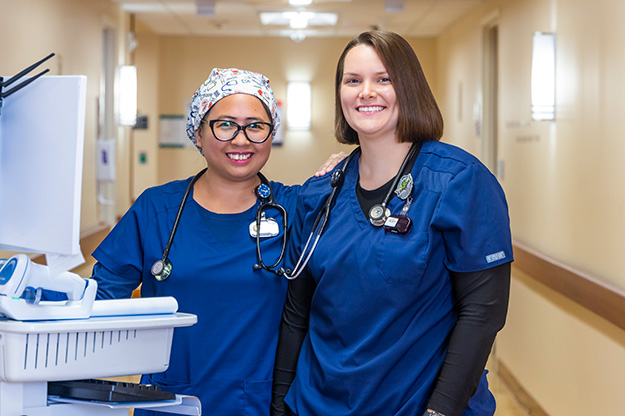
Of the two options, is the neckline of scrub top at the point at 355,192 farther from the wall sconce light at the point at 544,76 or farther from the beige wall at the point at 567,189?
the wall sconce light at the point at 544,76

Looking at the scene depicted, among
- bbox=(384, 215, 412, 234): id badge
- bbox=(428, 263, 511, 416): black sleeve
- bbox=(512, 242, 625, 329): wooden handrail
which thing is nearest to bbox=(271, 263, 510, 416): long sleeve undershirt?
bbox=(428, 263, 511, 416): black sleeve

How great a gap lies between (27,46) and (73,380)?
3.30m

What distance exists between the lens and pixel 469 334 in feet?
4.65

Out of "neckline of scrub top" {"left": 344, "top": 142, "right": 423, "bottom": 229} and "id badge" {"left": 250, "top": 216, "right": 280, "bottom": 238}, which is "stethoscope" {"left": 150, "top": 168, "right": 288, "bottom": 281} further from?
"neckline of scrub top" {"left": 344, "top": 142, "right": 423, "bottom": 229}

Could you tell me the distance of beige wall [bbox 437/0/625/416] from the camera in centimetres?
283

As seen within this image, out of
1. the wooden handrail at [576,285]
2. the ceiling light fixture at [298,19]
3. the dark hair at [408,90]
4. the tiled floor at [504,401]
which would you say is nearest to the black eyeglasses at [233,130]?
the dark hair at [408,90]

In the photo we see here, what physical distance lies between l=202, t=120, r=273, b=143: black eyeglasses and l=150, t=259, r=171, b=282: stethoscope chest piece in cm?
32

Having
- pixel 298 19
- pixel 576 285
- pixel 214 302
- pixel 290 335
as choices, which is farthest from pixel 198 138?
pixel 298 19

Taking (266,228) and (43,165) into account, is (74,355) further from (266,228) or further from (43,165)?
(266,228)

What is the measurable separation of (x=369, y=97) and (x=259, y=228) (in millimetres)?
437

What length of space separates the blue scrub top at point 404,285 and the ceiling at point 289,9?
15.0ft

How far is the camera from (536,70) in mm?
3695

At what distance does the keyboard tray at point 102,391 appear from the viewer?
1173 mm

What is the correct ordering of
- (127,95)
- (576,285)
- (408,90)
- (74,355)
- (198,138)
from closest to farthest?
(74,355) < (408,90) < (198,138) < (576,285) < (127,95)
